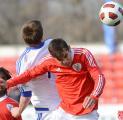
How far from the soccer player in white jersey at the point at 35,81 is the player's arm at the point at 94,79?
2.45 ft

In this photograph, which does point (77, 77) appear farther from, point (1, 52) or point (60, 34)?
point (60, 34)

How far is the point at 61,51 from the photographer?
7750 mm

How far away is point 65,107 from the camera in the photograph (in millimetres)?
8203

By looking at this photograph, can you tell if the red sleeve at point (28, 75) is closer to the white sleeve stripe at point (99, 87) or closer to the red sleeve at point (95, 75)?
the red sleeve at point (95, 75)

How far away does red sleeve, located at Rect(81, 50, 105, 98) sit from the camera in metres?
7.72

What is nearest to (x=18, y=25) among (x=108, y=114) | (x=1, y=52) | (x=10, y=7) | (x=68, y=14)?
(x=10, y=7)

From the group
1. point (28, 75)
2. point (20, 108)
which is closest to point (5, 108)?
point (20, 108)

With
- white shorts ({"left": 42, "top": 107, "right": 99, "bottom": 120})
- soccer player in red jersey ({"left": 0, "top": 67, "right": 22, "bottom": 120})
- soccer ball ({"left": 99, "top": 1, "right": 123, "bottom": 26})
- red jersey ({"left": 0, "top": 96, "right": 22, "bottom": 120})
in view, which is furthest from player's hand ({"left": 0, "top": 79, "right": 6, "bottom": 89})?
soccer ball ({"left": 99, "top": 1, "right": 123, "bottom": 26})

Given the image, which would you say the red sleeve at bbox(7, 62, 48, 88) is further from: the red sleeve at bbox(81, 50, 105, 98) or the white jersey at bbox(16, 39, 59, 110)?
the red sleeve at bbox(81, 50, 105, 98)

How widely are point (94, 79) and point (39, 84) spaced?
1.04 meters

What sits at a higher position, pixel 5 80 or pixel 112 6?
pixel 112 6

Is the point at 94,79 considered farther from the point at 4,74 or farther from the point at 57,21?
the point at 57,21

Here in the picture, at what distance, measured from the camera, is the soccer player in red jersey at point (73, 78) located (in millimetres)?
7777

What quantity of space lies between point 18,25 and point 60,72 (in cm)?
3151
